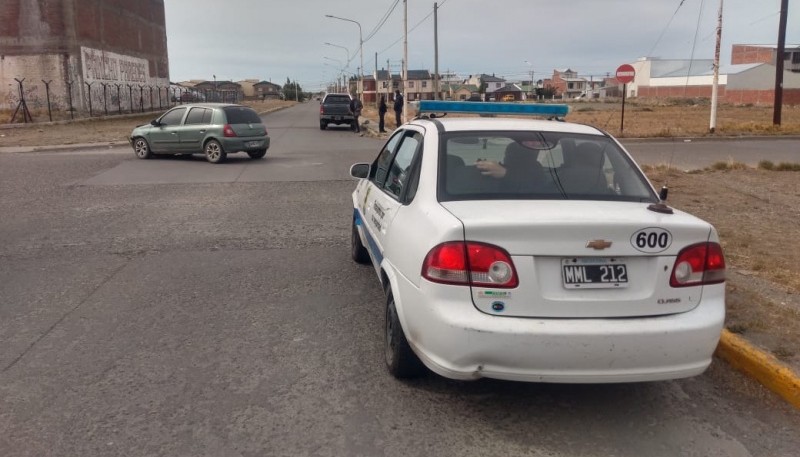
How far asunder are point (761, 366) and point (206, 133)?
1595cm

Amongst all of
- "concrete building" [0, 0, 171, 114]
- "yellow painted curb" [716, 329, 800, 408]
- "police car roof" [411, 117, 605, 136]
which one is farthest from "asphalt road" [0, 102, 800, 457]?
"concrete building" [0, 0, 171, 114]

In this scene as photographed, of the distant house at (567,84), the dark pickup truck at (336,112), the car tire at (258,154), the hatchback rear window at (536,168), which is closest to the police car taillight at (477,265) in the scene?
the hatchback rear window at (536,168)

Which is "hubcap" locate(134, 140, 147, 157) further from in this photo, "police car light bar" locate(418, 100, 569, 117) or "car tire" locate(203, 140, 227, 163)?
"police car light bar" locate(418, 100, 569, 117)

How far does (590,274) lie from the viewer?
11.4 feet

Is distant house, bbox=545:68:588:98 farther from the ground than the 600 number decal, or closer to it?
farther from the ground

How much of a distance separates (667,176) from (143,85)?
48728 mm

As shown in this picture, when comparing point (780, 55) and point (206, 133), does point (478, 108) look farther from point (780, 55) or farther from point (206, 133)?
point (780, 55)

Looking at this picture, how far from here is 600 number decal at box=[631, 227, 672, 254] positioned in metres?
3.50

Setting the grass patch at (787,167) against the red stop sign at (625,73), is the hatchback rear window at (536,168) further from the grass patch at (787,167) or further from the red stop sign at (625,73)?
the red stop sign at (625,73)

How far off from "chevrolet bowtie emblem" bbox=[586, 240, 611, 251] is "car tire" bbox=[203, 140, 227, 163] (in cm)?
1553

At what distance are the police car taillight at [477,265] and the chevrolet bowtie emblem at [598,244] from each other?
1.34 feet

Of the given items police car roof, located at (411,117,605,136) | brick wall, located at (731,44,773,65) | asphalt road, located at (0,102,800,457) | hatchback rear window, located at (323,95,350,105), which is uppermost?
brick wall, located at (731,44,773,65)

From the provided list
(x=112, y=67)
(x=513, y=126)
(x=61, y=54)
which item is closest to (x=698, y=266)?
(x=513, y=126)

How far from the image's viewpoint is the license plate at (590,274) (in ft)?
11.4
